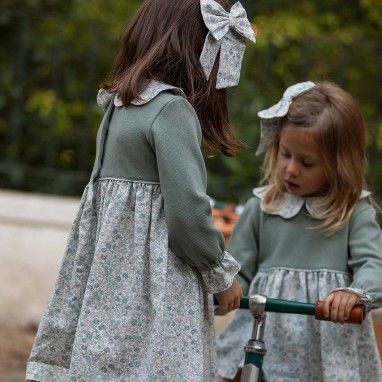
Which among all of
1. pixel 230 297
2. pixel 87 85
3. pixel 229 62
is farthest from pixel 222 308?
pixel 87 85

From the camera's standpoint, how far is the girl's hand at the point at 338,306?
3.11 metres

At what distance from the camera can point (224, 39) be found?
3.06 metres

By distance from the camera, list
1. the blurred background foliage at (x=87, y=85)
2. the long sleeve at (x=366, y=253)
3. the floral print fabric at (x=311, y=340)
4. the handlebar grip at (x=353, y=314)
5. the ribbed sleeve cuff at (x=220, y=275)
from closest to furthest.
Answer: the ribbed sleeve cuff at (x=220, y=275)
the handlebar grip at (x=353, y=314)
the long sleeve at (x=366, y=253)
the floral print fabric at (x=311, y=340)
the blurred background foliage at (x=87, y=85)

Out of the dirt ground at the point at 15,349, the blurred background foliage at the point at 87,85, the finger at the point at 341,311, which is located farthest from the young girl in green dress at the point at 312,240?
the blurred background foliage at the point at 87,85

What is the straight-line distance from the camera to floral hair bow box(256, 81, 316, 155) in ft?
12.0

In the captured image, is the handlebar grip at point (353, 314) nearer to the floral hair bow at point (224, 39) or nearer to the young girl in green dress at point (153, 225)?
the young girl in green dress at point (153, 225)

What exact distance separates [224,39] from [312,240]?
0.83 m

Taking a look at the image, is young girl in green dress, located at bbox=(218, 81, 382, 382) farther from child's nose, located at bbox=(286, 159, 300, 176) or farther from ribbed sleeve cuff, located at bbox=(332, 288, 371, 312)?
ribbed sleeve cuff, located at bbox=(332, 288, 371, 312)

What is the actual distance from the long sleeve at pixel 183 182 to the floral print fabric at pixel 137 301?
0.20ft

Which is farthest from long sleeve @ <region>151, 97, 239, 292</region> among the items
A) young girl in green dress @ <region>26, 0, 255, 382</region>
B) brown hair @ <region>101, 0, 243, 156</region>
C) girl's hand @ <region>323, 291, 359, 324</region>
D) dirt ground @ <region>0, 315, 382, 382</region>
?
dirt ground @ <region>0, 315, 382, 382</region>

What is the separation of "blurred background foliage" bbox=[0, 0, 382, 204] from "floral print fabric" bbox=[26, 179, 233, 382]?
3.37 m

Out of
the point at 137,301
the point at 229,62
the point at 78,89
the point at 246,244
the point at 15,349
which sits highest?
the point at 229,62

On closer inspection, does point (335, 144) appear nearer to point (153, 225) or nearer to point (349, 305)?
point (349, 305)

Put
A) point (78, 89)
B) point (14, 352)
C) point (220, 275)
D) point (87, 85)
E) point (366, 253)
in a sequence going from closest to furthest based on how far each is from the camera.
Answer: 1. point (220, 275)
2. point (366, 253)
3. point (14, 352)
4. point (87, 85)
5. point (78, 89)
